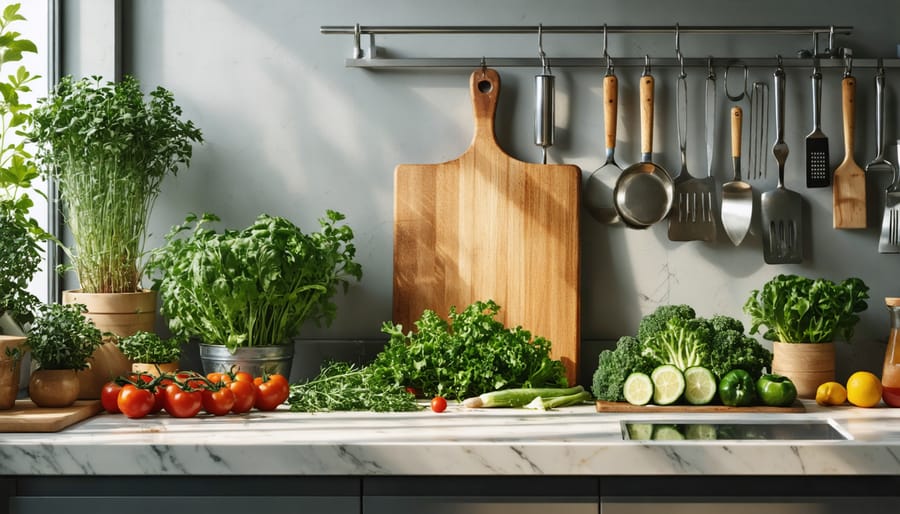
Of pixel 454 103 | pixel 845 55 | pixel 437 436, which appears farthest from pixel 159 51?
pixel 845 55

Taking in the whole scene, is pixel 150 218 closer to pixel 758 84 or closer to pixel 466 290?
pixel 466 290

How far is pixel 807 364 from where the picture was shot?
2.24 meters

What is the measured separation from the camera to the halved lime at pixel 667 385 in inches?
81.9

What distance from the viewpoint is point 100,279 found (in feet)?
7.38

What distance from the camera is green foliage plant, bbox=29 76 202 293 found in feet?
7.02

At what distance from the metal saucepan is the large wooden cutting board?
4.9 inches

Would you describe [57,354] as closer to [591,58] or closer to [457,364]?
[457,364]

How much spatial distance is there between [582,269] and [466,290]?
313 millimetres

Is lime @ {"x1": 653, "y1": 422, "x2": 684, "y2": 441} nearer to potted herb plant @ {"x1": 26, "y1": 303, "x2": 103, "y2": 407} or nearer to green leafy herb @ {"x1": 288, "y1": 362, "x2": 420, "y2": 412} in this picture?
green leafy herb @ {"x1": 288, "y1": 362, "x2": 420, "y2": 412}

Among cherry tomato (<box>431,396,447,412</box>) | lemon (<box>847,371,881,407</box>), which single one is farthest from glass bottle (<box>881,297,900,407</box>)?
cherry tomato (<box>431,396,447,412</box>)

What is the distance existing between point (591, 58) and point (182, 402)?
1.32m

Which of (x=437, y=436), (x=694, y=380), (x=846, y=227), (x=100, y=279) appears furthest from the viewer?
(x=846, y=227)

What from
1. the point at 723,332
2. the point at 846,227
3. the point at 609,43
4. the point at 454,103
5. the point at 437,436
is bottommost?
the point at 437,436

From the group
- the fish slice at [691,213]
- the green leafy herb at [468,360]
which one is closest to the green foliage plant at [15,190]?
the green leafy herb at [468,360]
